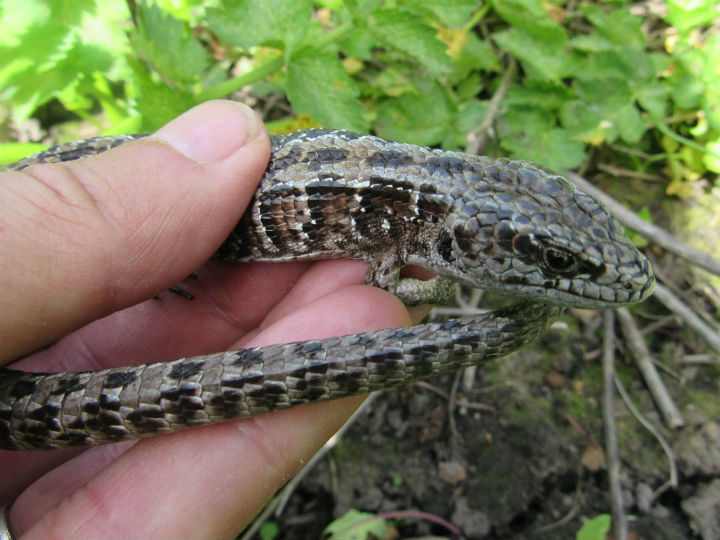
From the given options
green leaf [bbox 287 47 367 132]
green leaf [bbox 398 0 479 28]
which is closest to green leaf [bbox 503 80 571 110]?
green leaf [bbox 398 0 479 28]

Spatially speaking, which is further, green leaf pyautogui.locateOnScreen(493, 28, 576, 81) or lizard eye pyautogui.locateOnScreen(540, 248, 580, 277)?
green leaf pyautogui.locateOnScreen(493, 28, 576, 81)

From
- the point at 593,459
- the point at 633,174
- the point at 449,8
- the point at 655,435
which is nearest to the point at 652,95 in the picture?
the point at 633,174

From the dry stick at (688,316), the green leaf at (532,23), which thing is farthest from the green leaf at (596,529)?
the green leaf at (532,23)

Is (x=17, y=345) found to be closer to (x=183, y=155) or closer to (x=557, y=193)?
(x=183, y=155)

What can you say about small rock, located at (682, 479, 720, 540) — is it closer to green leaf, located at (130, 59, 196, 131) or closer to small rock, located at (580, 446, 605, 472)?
small rock, located at (580, 446, 605, 472)

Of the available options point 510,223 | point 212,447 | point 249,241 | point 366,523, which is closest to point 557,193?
point 510,223

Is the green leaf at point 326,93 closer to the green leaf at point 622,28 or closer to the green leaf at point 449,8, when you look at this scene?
the green leaf at point 449,8
